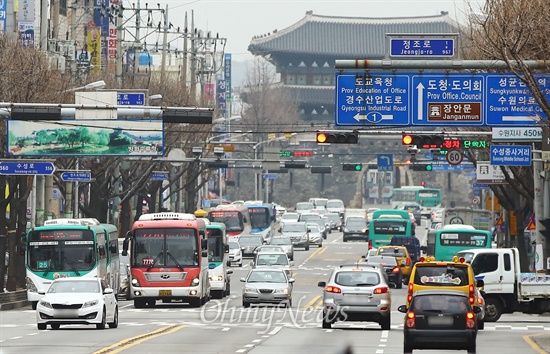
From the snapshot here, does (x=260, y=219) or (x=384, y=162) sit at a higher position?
(x=384, y=162)

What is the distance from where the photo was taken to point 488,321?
37656mm

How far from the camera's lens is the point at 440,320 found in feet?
80.3

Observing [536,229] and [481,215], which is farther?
[481,215]

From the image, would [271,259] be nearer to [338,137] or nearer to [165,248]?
[165,248]

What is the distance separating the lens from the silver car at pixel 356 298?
31.8 meters

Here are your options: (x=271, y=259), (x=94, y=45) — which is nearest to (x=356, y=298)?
(x=271, y=259)

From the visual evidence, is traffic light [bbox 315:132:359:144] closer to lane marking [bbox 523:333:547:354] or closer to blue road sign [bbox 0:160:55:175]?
lane marking [bbox 523:333:547:354]

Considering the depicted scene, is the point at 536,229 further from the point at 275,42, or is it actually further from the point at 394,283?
the point at 275,42

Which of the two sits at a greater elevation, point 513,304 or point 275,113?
point 275,113

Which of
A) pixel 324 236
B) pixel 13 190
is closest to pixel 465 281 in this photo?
pixel 13 190

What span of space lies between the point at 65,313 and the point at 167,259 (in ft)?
39.7

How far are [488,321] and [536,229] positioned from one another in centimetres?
924

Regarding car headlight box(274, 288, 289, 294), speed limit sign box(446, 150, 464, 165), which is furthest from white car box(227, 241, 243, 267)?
car headlight box(274, 288, 289, 294)

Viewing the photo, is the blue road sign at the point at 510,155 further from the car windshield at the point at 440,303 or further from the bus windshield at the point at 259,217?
the bus windshield at the point at 259,217
